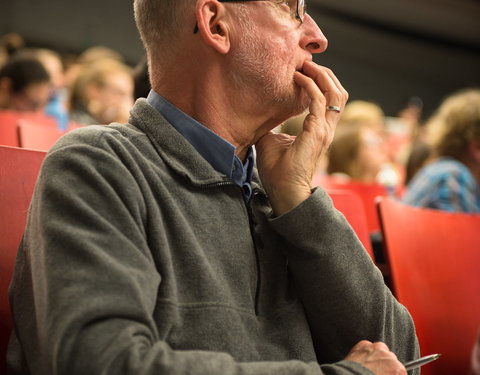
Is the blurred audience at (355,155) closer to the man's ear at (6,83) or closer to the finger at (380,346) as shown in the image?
the man's ear at (6,83)

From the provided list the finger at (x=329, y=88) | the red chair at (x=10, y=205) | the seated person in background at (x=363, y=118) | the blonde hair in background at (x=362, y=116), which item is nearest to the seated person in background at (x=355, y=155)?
the seated person in background at (x=363, y=118)

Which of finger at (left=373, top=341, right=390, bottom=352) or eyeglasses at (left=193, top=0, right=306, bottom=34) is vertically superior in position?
eyeglasses at (left=193, top=0, right=306, bottom=34)

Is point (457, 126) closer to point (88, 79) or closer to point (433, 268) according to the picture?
point (433, 268)

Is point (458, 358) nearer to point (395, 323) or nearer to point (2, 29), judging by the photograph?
point (395, 323)

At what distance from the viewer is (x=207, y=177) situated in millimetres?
1099

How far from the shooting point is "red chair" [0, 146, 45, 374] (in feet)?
3.67

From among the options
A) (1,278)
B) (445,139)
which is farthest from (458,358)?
(445,139)

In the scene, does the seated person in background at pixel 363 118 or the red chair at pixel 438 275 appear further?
the seated person in background at pixel 363 118

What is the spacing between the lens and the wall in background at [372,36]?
7.77 m

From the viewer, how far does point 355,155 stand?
3.79 meters

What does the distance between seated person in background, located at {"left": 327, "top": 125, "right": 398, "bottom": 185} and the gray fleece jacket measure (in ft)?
8.44

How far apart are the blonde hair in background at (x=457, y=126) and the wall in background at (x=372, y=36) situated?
14.7ft

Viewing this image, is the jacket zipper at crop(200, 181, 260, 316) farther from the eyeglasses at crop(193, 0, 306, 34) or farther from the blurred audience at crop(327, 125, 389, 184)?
the blurred audience at crop(327, 125, 389, 184)

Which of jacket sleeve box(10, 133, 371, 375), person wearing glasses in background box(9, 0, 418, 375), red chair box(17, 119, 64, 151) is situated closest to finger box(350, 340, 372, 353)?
person wearing glasses in background box(9, 0, 418, 375)
